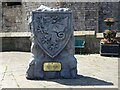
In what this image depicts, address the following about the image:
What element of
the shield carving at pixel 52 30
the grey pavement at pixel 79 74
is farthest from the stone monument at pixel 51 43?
the grey pavement at pixel 79 74

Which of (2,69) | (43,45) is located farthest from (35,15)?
(2,69)

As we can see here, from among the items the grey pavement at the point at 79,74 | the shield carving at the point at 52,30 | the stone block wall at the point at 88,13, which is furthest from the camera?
the stone block wall at the point at 88,13

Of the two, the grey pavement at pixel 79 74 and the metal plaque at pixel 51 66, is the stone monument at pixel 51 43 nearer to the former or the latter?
the metal plaque at pixel 51 66

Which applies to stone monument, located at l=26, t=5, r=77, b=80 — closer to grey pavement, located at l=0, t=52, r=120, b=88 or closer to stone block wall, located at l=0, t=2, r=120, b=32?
grey pavement, located at l=0, t=52, r=120, b=88

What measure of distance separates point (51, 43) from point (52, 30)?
23 centimetres

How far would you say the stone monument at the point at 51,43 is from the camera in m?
7.36

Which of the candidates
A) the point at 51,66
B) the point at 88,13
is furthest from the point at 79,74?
the point at 88,13

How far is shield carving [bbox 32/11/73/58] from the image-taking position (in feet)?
24.1

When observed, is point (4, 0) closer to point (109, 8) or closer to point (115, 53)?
point (109, 8)

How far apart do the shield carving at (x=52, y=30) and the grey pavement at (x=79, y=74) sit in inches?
22.9

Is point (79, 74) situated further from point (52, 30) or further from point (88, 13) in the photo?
point (88, 13)

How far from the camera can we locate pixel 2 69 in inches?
332

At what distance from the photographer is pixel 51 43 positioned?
24.2 ft

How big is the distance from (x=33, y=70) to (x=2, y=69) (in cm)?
124
